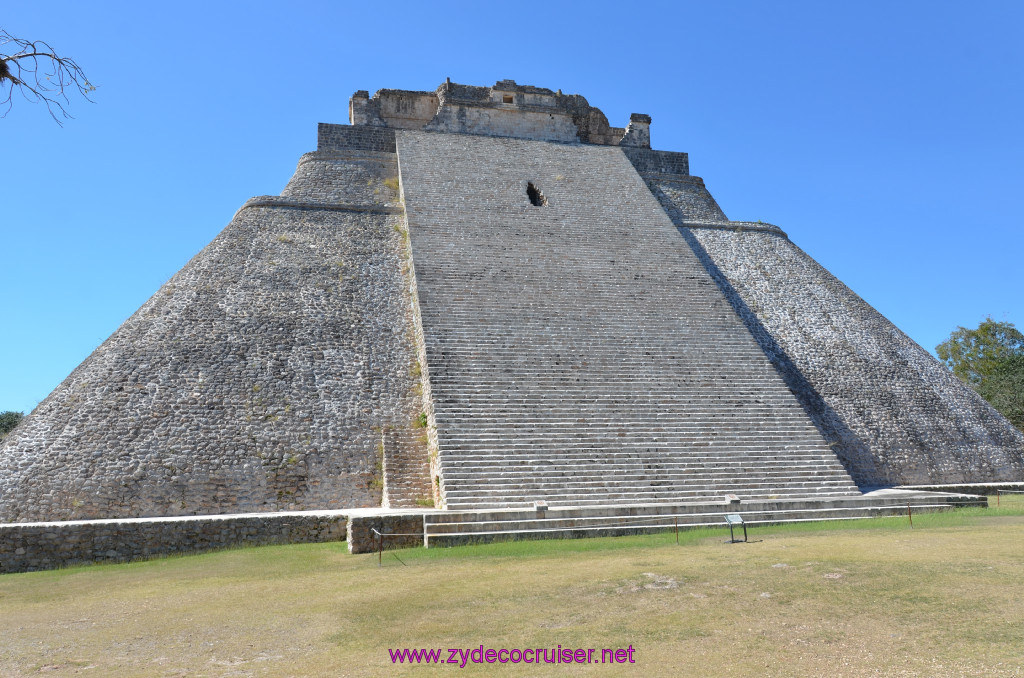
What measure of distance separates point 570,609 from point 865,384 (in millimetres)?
9243

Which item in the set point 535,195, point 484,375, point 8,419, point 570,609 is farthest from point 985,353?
point 8,419

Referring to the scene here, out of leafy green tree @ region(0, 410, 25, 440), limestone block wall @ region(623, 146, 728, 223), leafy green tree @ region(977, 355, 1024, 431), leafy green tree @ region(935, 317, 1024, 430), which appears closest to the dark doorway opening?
limestone block wall @ region(623, 146, 728, 223)

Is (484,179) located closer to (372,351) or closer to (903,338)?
(372,351)

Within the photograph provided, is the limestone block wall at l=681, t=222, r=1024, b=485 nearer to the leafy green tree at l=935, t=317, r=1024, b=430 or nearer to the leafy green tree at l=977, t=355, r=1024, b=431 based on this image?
the leafy green tree at l=977, t=355, r=1024, b=431

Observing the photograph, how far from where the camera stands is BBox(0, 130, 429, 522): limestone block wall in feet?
27.9

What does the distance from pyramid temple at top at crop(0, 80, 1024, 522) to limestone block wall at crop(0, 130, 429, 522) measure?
3cm

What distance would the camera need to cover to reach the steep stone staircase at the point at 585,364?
846 centimetres

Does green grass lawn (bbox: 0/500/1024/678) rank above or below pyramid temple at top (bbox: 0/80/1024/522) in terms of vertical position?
below

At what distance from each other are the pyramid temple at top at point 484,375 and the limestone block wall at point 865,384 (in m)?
0.05

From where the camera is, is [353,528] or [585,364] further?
[585,364]

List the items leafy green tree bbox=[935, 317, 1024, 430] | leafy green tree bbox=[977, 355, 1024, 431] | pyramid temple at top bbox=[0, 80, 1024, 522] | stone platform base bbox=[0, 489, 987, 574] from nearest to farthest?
stone platform base bbox=[0, 489, 987, 574]
pyramid temple at top bbox=[0, 80, 1024, 522]
leafy green tree bbox=[977, 355, 1024, 431]
leafy green tree bbox=[935, 317, 1024, 430]

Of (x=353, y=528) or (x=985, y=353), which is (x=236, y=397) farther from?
(x=985, y=353)

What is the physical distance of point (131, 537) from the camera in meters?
7.35

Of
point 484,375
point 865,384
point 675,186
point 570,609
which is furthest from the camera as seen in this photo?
point 675,186
